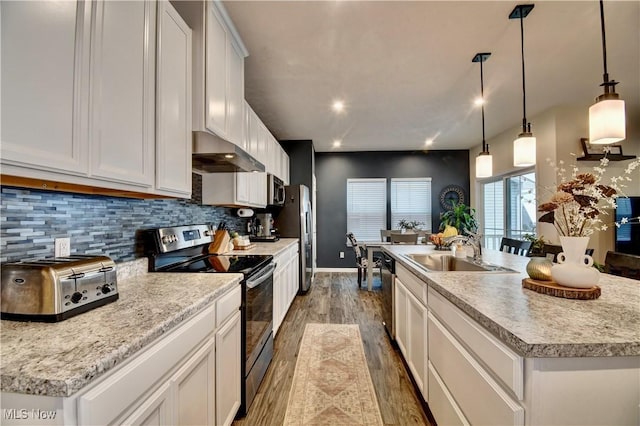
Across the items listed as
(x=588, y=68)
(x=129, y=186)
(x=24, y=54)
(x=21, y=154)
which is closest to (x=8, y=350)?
(x=21, y=154)

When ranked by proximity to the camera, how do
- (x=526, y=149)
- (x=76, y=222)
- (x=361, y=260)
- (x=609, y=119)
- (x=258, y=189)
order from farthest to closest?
(x=361, y=260), (x=258, y=189), (x=526, y=149), (x=609, y=119), (x=76, y=222)

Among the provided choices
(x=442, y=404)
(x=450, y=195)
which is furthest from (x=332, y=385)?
(x=450, y=195)

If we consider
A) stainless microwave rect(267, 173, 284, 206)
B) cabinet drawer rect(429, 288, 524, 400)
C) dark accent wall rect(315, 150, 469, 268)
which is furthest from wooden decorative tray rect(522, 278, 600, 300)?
dark accent wall rect(315, 150, 469, 268)

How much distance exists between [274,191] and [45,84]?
10.0 feet

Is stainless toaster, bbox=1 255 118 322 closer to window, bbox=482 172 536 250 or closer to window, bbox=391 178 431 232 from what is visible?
window, bbox=482 172 536 250

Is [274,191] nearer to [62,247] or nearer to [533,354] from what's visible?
[62,247]

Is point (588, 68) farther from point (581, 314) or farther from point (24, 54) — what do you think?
point (24, 54)

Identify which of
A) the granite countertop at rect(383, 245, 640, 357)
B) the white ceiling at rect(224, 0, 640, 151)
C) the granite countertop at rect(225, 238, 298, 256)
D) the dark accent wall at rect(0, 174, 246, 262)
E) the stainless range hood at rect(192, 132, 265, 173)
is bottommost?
the granite countertop at rect(383, 245, 640, 357)

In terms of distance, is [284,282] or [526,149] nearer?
[526,149]

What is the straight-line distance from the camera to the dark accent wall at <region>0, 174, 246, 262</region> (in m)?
1.07

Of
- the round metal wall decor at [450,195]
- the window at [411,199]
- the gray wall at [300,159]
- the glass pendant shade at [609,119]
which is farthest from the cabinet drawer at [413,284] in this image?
the round metal wall decor at [450,195]

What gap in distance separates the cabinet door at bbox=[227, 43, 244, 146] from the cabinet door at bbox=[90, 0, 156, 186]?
699 millimetres

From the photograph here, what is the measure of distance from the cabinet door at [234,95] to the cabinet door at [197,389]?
1448 mm

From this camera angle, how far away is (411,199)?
6.27 m
